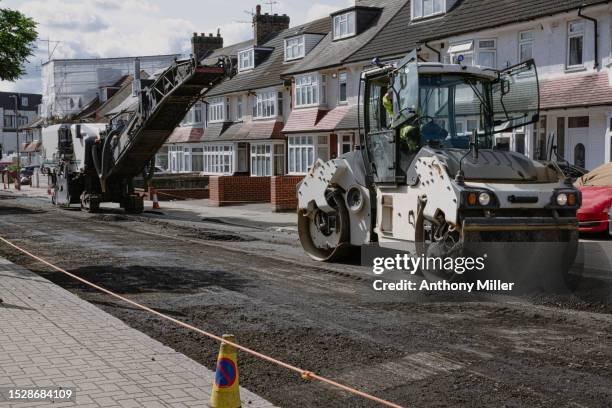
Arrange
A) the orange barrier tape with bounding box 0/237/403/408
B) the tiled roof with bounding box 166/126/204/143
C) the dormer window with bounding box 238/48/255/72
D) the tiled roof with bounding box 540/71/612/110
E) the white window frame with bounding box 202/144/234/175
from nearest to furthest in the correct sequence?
the orange barrier tape with bounding box 0/237/403/408, the tiled roof with bounding box 540/71/612/110, the dormer window with bounding box 238/48/255/72, the white window frame with bounding box 202/144/234/175, the tiled roof with bounding box 166/126/204/143

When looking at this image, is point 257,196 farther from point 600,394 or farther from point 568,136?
point 600,394

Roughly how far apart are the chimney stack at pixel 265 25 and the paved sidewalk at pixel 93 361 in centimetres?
4238

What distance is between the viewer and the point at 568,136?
2219cm

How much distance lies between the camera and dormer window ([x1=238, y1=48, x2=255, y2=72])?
153 ft

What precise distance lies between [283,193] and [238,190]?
4.58 metres

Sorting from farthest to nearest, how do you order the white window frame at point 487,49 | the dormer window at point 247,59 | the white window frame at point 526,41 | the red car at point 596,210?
the dormer window at point 247,59
the white window frame at point 487,49
the white window frame at point 526,41
the red car at point 596,210

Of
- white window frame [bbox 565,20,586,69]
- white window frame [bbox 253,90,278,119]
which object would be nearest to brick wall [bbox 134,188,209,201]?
white window frame [bbox 253,90,278,119]

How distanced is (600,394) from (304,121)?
3229 cm

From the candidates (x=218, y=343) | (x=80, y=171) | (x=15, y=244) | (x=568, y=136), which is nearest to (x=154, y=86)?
(x=80, y=171)

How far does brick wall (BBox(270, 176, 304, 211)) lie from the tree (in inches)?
372

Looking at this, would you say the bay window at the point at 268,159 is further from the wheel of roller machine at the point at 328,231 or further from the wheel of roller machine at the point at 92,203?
the wheel of roller machine at the point at 328,231

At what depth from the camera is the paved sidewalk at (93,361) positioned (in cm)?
535

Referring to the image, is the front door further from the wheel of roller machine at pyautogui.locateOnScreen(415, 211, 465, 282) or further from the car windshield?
the wheel of roller machine at pyautogui.locateOnScreen(415, 211, 465, 282)

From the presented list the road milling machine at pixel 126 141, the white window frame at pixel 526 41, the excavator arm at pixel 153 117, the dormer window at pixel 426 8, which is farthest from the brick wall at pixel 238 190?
the white window frame at pixel 526 41
